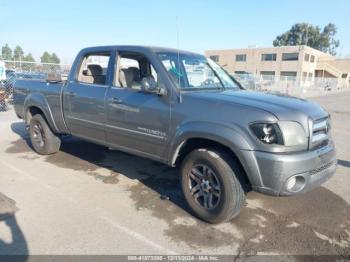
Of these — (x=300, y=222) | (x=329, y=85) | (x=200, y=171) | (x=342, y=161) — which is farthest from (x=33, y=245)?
(x=329, y=85)

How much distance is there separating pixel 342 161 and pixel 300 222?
3198 mm

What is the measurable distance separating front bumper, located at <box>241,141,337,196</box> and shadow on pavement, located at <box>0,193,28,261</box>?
2354 millimetres

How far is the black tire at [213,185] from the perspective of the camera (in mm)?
3408

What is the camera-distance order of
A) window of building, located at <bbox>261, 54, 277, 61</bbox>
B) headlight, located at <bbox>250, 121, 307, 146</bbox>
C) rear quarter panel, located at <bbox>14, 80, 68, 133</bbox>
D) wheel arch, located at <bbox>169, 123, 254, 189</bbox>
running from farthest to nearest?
1. window of building, located at <bbox>261, 54, 277, 61</bbox>
2. rear quarter panel, located at <bbox>14, 80, 68, 133</bbox>
3. wheel arch, located at <bbox>169, 123, 254, 189</bbox>
4. headlight, located at <bbox>250, 121, 307, 146</bbox>

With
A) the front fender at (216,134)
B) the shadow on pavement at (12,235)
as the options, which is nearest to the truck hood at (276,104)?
the front fender at (216,134)

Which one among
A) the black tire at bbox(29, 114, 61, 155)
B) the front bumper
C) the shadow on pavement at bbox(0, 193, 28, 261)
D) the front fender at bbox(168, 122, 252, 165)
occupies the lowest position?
the shadow on pavement at bbox(0, 193, 28, 261)

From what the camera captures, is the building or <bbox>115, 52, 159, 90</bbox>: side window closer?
<bbox>115, 52, 159, 90</bbox>: side window

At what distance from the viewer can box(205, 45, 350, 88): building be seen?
2130 inches

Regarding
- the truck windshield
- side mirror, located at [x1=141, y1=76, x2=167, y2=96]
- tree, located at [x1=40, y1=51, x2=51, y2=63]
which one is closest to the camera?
side mirror, located at [x1=141, y1=76, x2=167, y2=96]

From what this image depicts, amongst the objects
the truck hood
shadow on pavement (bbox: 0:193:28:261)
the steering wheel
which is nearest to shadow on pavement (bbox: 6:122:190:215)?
shadow on pavement (bbox: 0:193:28:261)

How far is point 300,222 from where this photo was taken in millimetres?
3760

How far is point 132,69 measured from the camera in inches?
195

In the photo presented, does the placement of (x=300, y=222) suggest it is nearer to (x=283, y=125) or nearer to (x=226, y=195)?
(x=226, y=195)

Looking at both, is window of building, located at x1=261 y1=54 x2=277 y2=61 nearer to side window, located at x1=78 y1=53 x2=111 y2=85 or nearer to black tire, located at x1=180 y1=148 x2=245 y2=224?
side window, located at x1=78 y1=53 x2=111 y2=85
